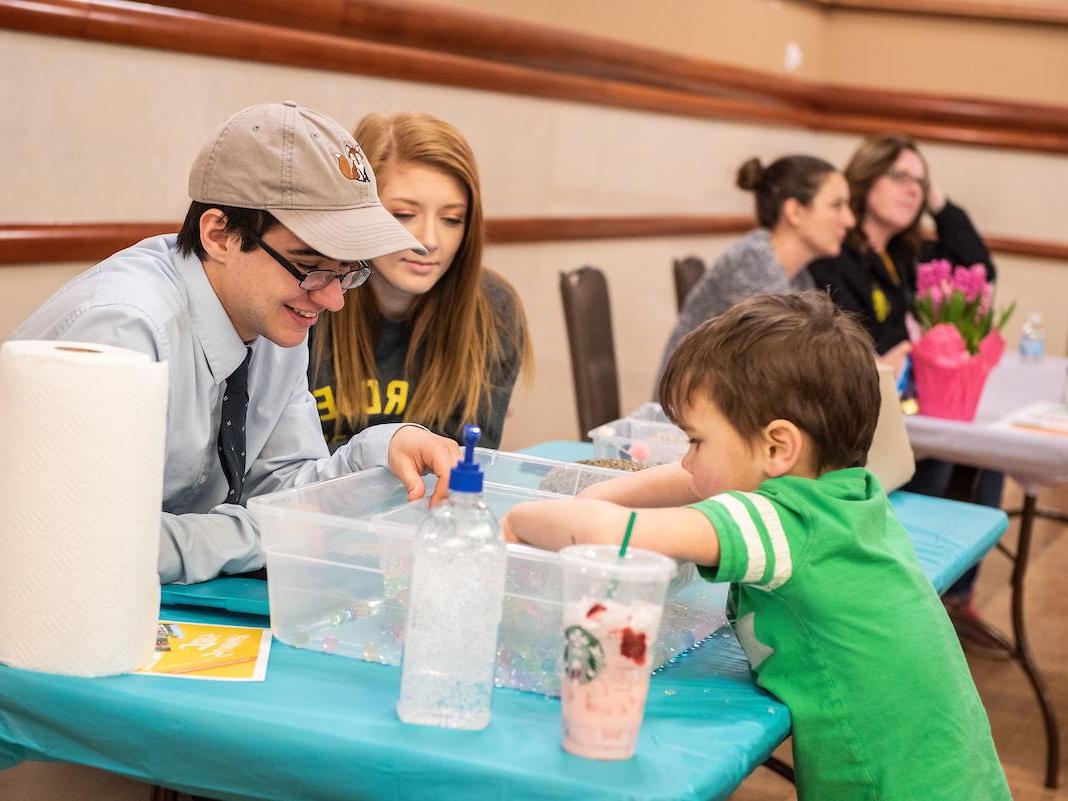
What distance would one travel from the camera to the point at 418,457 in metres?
1.78

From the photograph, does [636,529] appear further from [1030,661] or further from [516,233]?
[516,233]

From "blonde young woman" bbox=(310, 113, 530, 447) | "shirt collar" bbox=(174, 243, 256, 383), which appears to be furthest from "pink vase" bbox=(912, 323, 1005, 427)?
"shirt collar" bbox=(174, 243, 256, 383)

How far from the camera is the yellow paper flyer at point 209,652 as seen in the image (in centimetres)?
136

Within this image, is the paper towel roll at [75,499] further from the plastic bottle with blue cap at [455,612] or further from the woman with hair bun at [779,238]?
the woman with hair bun at [779,238]

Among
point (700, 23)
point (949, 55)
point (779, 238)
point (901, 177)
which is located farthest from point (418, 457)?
point (949, 55)

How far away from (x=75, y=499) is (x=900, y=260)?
4220 millimetres

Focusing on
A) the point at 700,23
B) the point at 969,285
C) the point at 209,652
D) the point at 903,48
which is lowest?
the point at 209,652

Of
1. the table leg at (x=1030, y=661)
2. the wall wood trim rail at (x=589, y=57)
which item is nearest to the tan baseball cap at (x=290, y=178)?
the wall wood trim rail at (x=589, y=57)

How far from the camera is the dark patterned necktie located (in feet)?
5.79

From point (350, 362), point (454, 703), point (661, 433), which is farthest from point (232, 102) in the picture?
point (454, 703)

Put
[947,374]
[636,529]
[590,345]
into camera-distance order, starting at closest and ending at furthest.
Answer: [636,529]
[947,374]
[590,345]

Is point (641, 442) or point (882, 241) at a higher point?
point (882, 241)

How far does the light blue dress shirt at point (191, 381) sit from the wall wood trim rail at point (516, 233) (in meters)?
0.93

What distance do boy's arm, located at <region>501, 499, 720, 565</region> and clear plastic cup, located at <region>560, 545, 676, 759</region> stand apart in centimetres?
14
